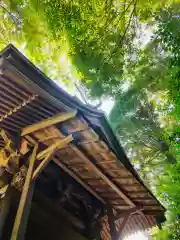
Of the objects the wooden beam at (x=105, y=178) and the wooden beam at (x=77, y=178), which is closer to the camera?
the wooden beam at (x=105, y=178)

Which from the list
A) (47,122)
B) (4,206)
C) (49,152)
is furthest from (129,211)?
(47,122)

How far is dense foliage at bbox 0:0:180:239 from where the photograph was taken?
7.25 meters

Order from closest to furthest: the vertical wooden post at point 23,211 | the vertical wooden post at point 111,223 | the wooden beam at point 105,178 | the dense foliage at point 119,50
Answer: the vertical wooden post at point 23,211, the wooden beam at point 105,178, the vertical wooden post at point 111,223, the dense foliage at point 119,50

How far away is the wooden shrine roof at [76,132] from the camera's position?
3.46 meters

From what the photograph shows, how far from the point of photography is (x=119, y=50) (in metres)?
8.87

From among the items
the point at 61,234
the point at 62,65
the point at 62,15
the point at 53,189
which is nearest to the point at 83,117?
the point at 53,189

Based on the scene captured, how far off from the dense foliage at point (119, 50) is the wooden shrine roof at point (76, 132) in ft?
10.5

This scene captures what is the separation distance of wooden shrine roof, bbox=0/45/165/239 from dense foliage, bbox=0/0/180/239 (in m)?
3.21

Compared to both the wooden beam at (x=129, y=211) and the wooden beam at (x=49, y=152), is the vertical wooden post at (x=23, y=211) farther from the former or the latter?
the wooden beam at (x=129, y=211)

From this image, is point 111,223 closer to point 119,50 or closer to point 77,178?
point 77,178

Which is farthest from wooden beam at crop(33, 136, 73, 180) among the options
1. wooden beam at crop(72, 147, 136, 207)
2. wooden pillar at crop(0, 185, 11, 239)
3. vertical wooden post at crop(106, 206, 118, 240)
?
vertical wooden post at crop(106, 206, 118, 240)

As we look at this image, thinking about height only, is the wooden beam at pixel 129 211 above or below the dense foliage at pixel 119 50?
below

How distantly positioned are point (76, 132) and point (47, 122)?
1.81 feet

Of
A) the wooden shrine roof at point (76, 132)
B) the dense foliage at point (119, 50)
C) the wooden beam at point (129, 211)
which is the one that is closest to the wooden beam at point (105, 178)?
the wooden shrine roof at point (76, 132)
